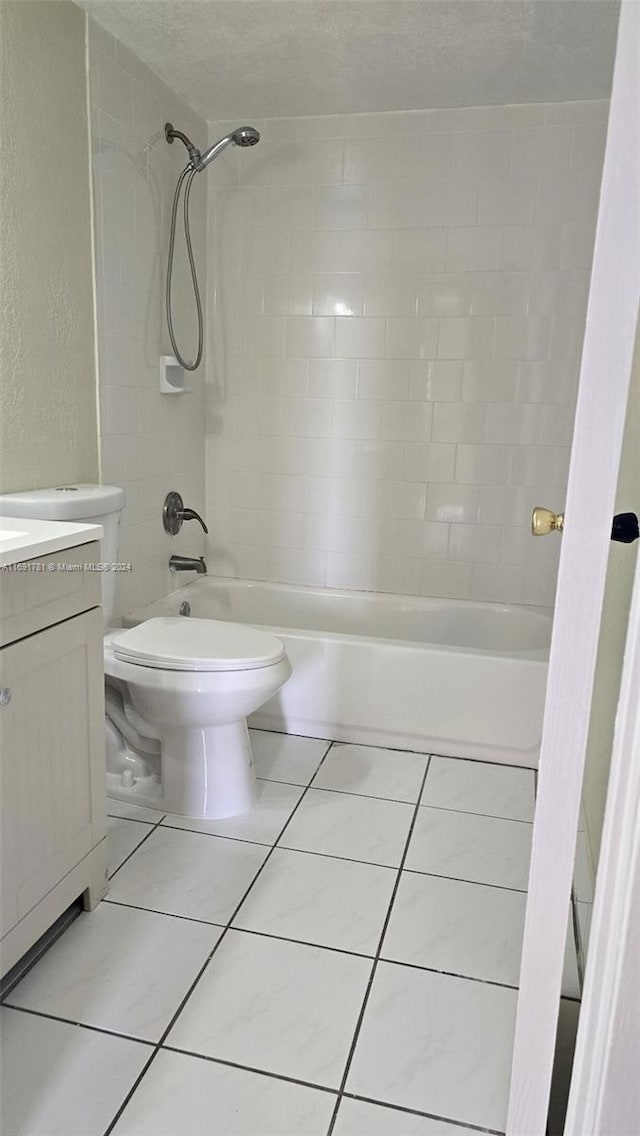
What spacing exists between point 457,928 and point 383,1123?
49 cm

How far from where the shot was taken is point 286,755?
92.4 inches

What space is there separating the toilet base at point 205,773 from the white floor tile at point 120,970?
396 millimetres

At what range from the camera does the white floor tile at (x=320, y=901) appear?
5.12 ft

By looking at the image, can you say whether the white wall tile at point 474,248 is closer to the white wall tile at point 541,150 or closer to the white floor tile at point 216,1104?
the white wall tile at point 541,150

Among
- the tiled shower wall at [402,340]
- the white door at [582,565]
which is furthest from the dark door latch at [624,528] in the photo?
the tiled shower wall at [402,340]

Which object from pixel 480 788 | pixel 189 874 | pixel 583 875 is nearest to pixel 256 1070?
pixel 189 874

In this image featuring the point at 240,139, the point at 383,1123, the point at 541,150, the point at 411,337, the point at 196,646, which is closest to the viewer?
the point at 383,1123

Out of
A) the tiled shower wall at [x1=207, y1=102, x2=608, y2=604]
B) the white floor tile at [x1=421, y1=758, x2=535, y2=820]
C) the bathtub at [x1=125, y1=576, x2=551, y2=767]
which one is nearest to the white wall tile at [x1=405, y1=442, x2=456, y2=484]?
the tiled shower wall at [x1=207, y1=102, x2=608, y2=604]

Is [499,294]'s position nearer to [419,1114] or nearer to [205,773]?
[205,773]

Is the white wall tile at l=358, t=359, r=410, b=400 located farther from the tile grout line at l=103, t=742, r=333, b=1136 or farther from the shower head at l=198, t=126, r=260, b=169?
the tile grout line at l=103, t=742, r=333, b=1136

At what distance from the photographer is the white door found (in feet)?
2.34

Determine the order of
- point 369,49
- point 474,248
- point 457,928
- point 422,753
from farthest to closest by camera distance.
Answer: point 474,248 < point 422,753 < point 369,49 < point 457,928

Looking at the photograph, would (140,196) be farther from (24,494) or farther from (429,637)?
(429,637)

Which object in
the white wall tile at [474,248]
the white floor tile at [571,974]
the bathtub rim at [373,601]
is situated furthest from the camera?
the white wall tile at [474,248]
